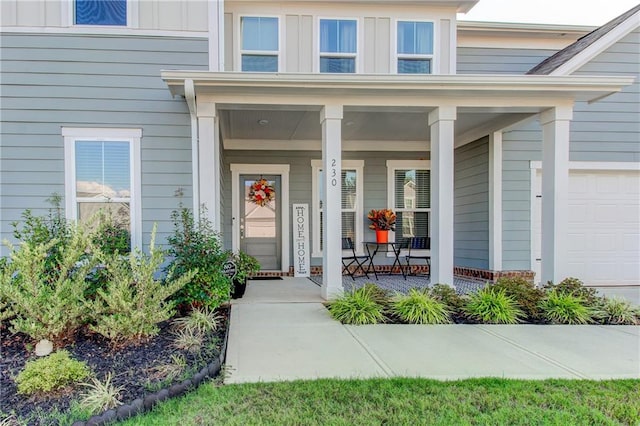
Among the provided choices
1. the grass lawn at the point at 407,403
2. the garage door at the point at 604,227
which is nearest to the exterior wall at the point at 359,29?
the garage door at the point at 604,227

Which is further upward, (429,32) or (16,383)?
(429,32)

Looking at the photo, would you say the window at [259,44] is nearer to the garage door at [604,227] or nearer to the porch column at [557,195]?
the porch column at [557,195]

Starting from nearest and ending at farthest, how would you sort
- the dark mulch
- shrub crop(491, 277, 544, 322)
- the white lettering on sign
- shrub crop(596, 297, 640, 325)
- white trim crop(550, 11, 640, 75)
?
the dark mulch, shrub crop(596, 297, 640, 325), shrub crop(491, 277, 544, 322), white trim crop(550, 11, 640, 75), the white lettering on sign

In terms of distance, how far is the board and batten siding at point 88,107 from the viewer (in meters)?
4.80

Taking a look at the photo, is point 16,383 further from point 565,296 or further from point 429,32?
point 429,32

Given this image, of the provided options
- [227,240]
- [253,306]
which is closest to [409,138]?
[227,240]

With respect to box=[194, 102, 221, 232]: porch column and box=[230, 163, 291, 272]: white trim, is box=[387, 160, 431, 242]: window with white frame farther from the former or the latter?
box=[194, 102, 221, 232]: porch column

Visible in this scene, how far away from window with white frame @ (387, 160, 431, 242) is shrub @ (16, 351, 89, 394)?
633cm

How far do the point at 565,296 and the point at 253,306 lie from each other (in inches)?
146

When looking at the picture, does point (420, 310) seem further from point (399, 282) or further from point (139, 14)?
point (139, 14)

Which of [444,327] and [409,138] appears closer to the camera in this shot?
[444,327]

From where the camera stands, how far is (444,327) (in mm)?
3971

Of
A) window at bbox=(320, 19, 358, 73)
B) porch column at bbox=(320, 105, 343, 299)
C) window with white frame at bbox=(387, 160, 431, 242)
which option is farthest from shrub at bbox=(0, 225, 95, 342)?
window with white frame at bbox=(387, 160, 431, 242)

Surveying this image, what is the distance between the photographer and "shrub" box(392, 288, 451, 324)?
4.14m
